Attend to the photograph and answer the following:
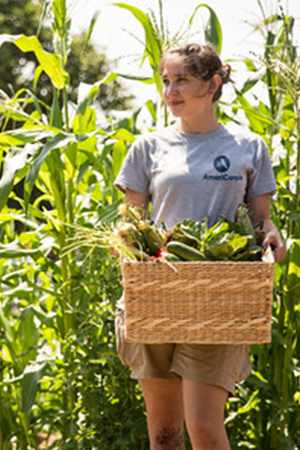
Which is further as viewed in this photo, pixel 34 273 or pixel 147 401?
pixel 34 273

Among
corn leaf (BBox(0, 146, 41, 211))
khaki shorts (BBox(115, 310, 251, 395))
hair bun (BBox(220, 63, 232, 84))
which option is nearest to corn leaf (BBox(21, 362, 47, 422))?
corn leaf (BBox(0, 146, 41, 211))

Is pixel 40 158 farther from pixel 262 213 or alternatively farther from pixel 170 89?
pixel 262 213

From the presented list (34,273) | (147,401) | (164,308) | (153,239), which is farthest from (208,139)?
(34,273)

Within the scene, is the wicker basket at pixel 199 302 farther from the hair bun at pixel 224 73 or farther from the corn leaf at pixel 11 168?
the corn leaf at pixel 11 168

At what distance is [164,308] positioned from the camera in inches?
70.7

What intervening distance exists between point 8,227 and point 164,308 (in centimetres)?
152

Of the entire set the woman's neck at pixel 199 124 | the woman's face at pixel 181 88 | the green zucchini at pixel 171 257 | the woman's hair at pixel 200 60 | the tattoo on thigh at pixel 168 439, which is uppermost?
the woman's hair at pixel 200 60

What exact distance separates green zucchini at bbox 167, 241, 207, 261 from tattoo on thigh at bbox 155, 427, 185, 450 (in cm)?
52

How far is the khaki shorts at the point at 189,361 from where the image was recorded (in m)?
1.90

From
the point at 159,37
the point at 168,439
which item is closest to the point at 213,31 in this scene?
the point at 159,37

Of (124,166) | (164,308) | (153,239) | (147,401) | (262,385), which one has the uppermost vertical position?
(124,166)

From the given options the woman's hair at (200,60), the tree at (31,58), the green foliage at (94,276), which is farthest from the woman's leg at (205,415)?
the tree at (31,58)

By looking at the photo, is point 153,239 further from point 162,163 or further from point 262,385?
point 262,385

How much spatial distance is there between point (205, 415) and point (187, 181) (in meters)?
0.58
